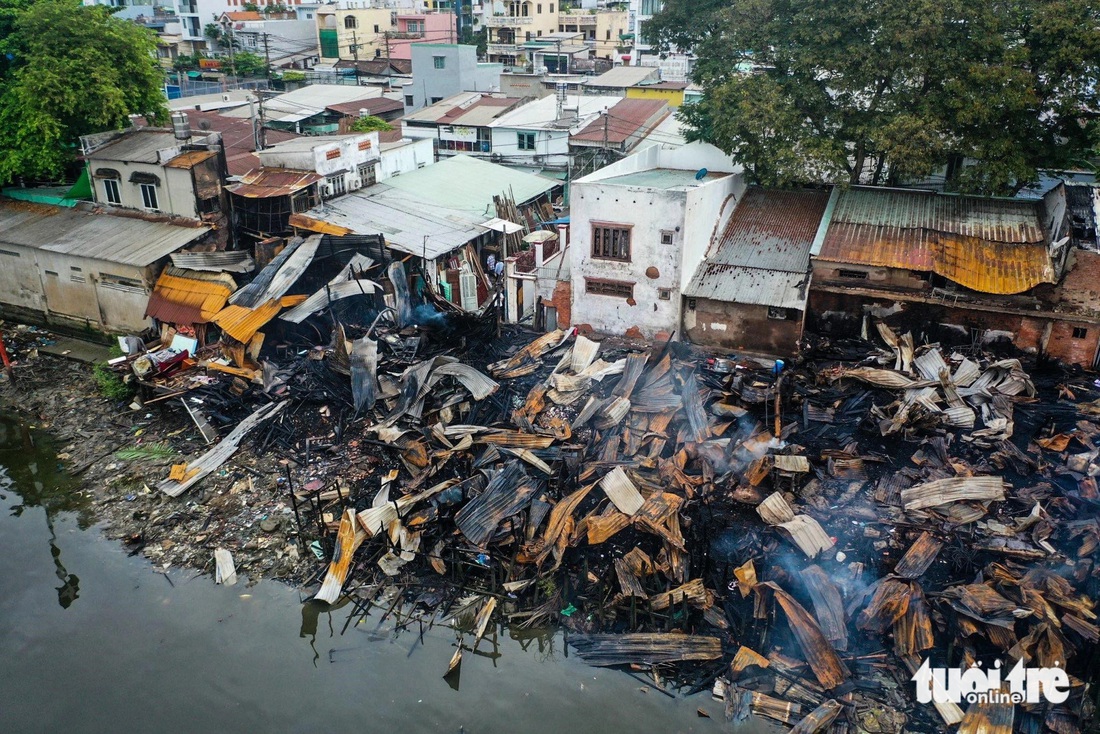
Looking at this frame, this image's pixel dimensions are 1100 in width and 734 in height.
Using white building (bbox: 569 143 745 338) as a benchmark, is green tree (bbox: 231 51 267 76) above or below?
above

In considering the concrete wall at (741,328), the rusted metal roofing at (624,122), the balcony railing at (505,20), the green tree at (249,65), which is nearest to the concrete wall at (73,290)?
the concrete wall at (741,328)

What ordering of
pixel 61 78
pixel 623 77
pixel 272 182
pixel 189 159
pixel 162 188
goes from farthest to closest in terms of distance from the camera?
pixel 623 77, pixel 61 78, pixel 272 182, pixel 162 188, pixel 189 159

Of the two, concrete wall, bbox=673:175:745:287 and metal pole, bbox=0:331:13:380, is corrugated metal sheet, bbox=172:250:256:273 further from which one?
concrete wall, bbox=673:175:745:287

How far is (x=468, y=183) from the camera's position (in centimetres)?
3250

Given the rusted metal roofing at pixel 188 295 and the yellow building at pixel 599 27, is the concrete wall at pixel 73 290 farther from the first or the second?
the yellow building at pixel 599 27

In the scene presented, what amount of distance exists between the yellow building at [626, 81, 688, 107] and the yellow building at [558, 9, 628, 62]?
975 inches

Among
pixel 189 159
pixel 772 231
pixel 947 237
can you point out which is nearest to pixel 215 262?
pixel 189 159

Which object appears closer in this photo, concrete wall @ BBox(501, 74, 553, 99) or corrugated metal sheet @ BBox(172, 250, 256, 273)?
corrugated metal sheet @ BBox(172, 250, 256, 273)

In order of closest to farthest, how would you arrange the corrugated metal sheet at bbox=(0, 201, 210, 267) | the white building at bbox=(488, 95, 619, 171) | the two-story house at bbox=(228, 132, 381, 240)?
the corrugated metal sheet at bbox=(0, 201, 210, 267) → the two-story house at bbox=(228, 132, 381, 240) → the white building at bbox=(488, 95, 619, 171)

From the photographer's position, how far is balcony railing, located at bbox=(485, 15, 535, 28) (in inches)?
2778

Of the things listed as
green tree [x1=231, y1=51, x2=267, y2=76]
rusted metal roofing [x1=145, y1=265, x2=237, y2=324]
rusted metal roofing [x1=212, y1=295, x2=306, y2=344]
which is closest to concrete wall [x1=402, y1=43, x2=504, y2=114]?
green tree [x1=231, y1=51, x2=267, y2=76]

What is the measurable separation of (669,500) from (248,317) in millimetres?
13485

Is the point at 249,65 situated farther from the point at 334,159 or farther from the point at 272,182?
the point at 272,182

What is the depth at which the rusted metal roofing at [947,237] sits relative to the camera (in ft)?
67.1
